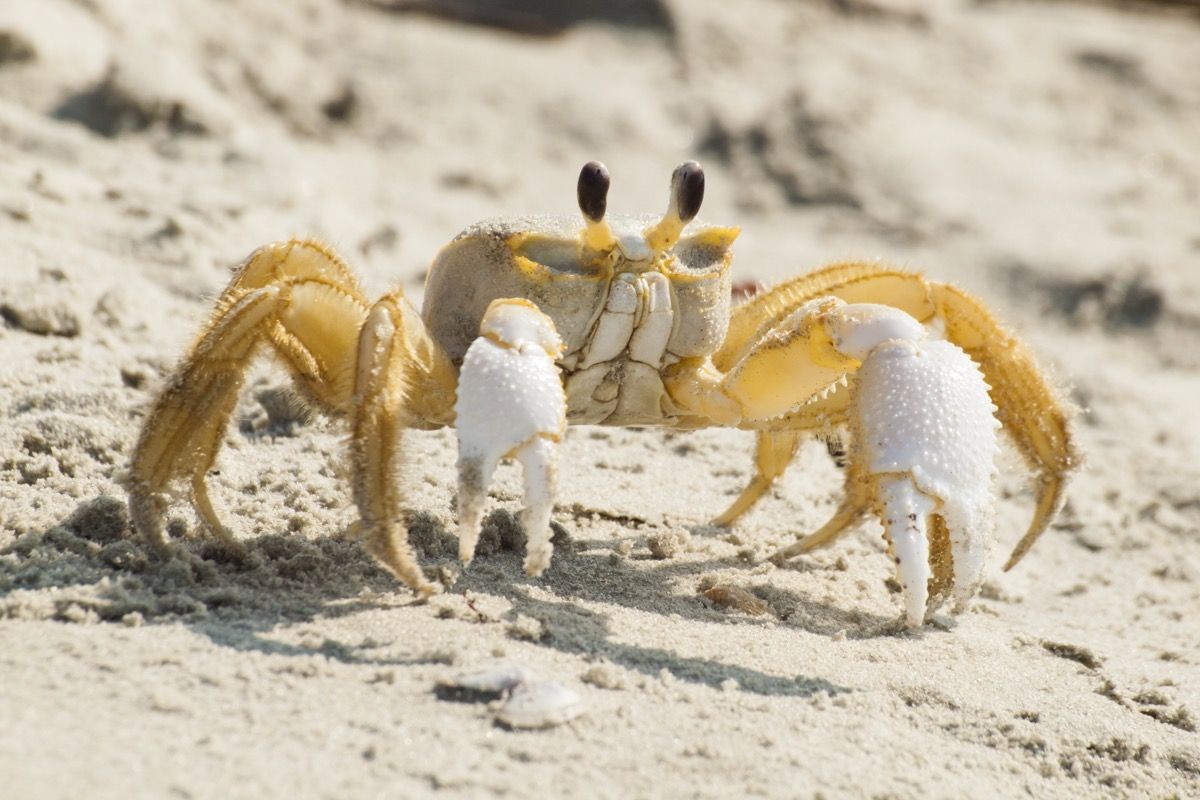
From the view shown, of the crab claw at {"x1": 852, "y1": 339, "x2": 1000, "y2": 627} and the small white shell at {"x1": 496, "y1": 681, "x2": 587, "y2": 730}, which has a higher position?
the crab claw at {"x1": 852, "y1": 339, "x2": 1000, "y2": 627}

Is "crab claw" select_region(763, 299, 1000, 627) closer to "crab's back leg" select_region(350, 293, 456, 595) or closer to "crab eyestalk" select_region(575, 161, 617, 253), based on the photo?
"crab eyestalk" select_region(575, 161, 617, 253)

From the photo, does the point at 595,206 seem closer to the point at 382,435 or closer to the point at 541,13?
the point at 382,435

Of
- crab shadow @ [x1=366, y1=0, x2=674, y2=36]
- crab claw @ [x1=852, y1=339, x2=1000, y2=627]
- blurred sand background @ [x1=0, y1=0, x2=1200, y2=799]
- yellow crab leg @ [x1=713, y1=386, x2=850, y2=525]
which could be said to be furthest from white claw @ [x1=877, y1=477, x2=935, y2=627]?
crab shadow @ [x1=366, y1=0, x2=674, y2=36]

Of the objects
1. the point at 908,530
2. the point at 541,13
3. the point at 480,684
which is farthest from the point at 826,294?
the point at 541,13

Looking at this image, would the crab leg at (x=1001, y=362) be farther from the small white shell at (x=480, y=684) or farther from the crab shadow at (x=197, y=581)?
the small white shell at (x=480, y=684)

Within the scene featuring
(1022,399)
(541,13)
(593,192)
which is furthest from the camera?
Answer: (541,13)

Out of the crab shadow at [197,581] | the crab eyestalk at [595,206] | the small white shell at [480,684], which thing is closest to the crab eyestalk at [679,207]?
the crab eyestalk at [595,206]

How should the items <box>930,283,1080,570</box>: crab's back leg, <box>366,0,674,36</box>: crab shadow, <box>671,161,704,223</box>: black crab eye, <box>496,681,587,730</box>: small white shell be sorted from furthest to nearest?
<box>366,0,674,36</box>: crab shadow
<box>930,283,1080,570</box>: crab's back leg
<box>671,161,704,223</box>: black crab eye
<box>496,681,587,730</box>: small white shell
